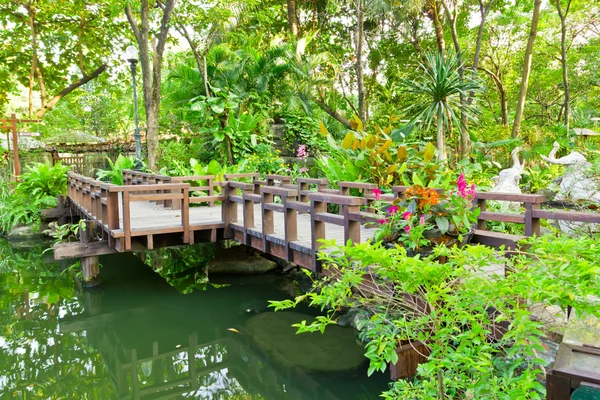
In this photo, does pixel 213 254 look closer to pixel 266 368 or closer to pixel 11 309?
pixel 11 309

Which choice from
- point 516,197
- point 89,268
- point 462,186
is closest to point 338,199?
point 462,186

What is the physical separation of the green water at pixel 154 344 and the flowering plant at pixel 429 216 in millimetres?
1783

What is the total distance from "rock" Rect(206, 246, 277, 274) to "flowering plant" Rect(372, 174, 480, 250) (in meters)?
5.12

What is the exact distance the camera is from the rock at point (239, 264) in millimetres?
9219

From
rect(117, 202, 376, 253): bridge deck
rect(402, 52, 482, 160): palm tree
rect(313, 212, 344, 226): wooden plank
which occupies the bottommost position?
rect(117, 202, 376, 253): bridge deck

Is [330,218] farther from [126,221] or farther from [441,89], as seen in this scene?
[441,89]

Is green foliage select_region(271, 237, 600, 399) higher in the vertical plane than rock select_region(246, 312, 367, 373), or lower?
higher

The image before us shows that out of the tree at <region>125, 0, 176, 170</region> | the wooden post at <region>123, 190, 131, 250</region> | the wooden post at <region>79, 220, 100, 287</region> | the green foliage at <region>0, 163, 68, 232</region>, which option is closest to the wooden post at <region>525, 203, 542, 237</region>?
the wooden post at <region>123, 190, 131, 250</region>

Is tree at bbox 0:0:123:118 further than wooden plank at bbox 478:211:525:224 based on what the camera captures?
Yes

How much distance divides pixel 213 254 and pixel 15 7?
1337 cm

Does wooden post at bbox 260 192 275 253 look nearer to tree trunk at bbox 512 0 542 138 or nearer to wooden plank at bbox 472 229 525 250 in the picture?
wooden plank at bbox 472 229 525 250

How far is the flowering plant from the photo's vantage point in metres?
4.17

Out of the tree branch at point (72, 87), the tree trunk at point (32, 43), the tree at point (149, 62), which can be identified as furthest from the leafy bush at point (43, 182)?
the tree branch at point (72, 87)

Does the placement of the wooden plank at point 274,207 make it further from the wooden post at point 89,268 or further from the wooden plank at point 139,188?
the wooden post at point 89,268
